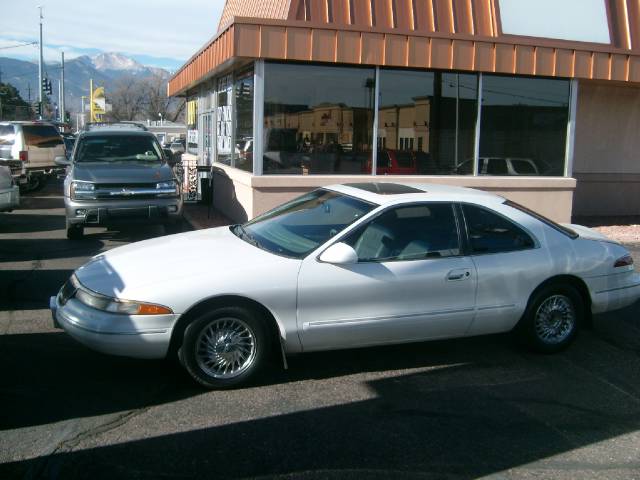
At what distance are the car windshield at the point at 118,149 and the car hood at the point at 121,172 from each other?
334 mm

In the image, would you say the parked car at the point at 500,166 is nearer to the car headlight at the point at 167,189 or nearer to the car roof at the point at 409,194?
the car headlight at the point at 167,189

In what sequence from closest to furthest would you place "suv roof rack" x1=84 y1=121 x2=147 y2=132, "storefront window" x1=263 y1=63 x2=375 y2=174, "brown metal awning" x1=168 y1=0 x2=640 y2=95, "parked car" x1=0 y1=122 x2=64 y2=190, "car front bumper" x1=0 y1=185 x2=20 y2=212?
"brown metal awning" x1=168 y1=0 x2=640 y2=95 < "storefront window" x1=263 y1=63 x2=375 y2=174 < "car front bumper" x1=0 y1=185 x2=20 y2=212 < "suv roof rack" x1=84 y1=121 x2=147 y2=132 < "parked car" x1=0 y1=122 x2=64 y2=190

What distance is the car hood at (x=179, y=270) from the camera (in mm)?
4906

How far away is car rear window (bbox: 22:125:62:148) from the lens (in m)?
19.4

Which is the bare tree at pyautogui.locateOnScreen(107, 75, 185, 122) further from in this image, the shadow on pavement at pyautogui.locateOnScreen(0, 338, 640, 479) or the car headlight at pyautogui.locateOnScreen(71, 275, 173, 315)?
the shadow on pavement at pyautogui.locateOnScreen(0, 338, 640, 479)

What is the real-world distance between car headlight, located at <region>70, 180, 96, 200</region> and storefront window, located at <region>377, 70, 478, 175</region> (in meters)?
4.67

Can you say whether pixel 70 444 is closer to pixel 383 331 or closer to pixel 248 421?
pixel 248 421

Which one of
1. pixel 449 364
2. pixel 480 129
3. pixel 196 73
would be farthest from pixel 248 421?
pixel 196 73

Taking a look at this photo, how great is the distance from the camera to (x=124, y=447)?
4.13 meters

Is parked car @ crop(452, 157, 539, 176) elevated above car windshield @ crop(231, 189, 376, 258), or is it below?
above

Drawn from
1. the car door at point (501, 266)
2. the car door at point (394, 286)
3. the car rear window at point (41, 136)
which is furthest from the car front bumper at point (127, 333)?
the car rear window at point (41, 136)

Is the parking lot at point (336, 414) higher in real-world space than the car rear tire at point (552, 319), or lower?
lower

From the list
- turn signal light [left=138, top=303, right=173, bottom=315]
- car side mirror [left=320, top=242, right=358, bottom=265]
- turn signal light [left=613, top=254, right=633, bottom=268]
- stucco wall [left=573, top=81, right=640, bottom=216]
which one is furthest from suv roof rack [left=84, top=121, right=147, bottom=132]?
turn signal light [left=613, top=254, right=633, bottom=268]

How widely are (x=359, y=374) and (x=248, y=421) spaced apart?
1.23 metres
